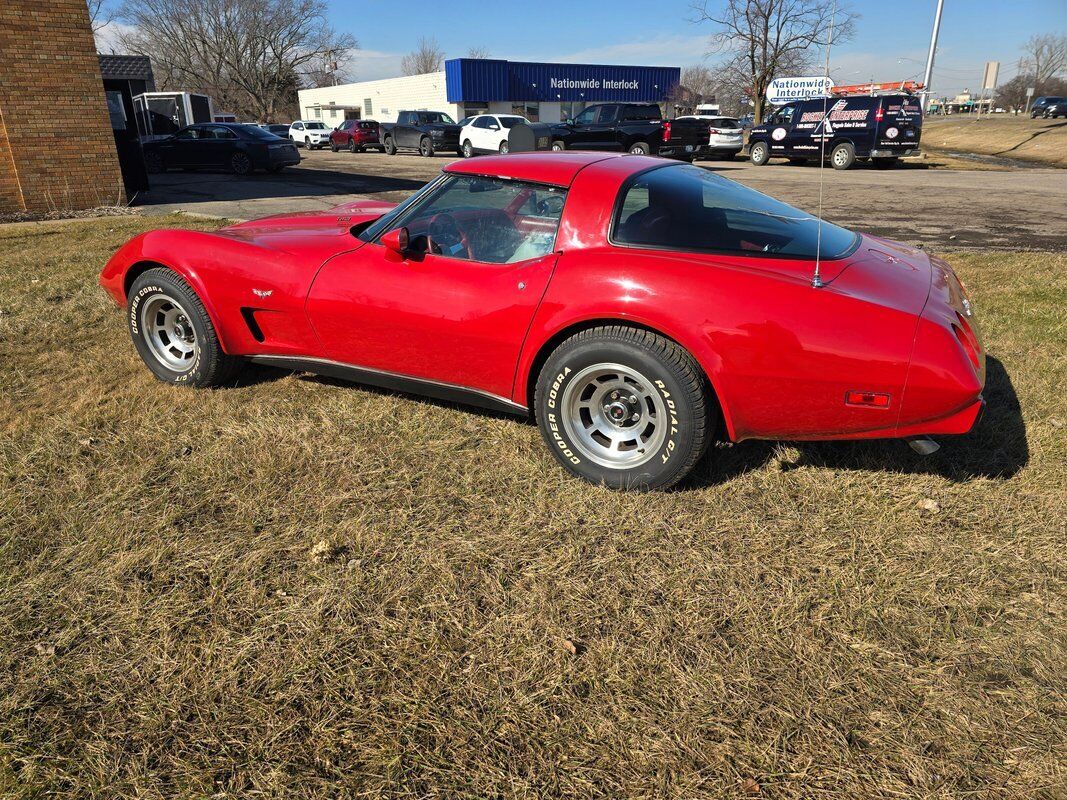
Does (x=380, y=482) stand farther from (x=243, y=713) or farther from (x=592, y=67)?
(x=592, y=67)

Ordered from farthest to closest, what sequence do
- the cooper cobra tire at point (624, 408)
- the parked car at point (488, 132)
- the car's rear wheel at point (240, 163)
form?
the parked car at point (488, 132), the car's rear wheel at point (240, 163), the cooper cobra tire at point (624, 408)

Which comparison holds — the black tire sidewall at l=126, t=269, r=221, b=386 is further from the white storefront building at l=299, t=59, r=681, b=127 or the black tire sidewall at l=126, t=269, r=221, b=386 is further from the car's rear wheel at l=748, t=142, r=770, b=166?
the white storefront building at l=299, t=59, r=681, b=127

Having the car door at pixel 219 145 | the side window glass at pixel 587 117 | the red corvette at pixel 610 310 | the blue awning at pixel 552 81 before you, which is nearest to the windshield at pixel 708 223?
the red corvette at pixel 610 310

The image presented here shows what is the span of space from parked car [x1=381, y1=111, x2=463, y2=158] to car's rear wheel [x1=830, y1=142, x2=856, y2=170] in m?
13.1

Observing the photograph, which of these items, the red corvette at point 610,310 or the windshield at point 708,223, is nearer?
the red corvette at point 610,310

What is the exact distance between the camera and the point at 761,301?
8.88 feet

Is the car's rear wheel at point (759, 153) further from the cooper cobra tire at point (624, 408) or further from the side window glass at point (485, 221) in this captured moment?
the cooper cobra tire at point (624, 408)

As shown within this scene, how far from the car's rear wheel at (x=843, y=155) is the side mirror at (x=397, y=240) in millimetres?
20136

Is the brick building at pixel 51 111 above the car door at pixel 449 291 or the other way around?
above

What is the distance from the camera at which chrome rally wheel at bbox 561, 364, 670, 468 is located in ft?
9.75

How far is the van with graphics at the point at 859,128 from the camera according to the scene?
1933 cm

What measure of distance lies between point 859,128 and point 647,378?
805 inches

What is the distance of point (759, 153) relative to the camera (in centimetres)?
2319

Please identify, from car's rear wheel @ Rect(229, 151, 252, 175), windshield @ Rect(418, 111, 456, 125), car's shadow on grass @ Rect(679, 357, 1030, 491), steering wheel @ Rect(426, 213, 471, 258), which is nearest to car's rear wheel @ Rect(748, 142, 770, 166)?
windshield @ Rect(418, 111, 456, 125)
